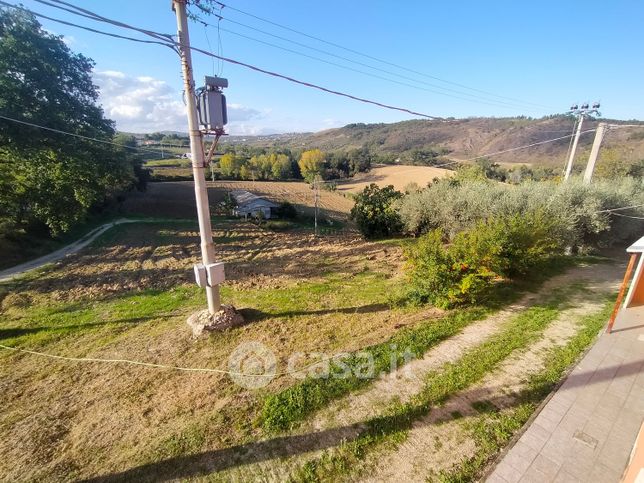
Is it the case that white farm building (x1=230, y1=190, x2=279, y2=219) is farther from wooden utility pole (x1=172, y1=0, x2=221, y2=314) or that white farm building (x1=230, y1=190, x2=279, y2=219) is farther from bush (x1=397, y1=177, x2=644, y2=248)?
wooden utility pole (x1=172, y1=0, x2=221, y2=314)

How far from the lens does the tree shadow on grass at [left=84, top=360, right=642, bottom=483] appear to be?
3.26 m

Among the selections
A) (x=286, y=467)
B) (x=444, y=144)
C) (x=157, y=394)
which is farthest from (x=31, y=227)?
(x=444, y=144)

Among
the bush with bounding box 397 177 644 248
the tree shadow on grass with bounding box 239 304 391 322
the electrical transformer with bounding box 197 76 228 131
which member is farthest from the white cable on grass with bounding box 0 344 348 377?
the bush with bounding box 397 177 644 248

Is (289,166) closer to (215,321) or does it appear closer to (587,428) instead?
(215,321)

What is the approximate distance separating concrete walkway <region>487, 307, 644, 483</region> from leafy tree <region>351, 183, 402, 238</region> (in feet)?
46.9

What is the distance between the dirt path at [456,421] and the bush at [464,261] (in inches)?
71.0

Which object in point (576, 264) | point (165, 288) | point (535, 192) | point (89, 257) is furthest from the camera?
point (89, 257)

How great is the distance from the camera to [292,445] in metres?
3.58

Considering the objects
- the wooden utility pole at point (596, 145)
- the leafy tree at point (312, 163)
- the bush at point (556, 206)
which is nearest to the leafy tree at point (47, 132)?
the bush at point (556, 206)

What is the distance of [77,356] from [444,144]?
116m

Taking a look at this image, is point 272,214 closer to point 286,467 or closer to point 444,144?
point 286,467

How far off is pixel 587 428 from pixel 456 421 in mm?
1710

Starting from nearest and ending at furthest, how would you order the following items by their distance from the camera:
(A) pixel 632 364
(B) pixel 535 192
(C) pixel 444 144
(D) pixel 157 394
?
(D) pixel 157 394
(A) pixel 632 364
(B) pixel 535 192
(C) pixel 444 144

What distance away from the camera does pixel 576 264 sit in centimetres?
1130
